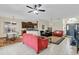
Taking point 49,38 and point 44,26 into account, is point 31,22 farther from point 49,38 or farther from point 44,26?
point 49,38

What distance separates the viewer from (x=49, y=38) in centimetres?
213

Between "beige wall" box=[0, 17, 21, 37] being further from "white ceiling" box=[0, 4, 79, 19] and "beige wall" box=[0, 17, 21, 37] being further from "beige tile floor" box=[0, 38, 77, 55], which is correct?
"beige tile floor" box=[0, 38, 77, 55]

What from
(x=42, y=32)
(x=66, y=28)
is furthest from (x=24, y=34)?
(x=66, y=28)

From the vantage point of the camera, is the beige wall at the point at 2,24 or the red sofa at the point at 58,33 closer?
the beige wall at the point at 2,24

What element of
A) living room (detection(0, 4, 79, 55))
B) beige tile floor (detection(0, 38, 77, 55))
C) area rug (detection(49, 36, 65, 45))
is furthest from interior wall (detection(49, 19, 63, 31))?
beige tile floor (detection(0, 38, 77, 55))

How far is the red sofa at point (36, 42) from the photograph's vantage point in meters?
2.06

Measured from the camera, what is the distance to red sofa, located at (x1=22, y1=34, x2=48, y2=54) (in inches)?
81.0

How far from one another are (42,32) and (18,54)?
2.22 feet

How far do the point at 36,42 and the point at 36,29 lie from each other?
0.87ft

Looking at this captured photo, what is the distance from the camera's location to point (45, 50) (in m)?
2.09

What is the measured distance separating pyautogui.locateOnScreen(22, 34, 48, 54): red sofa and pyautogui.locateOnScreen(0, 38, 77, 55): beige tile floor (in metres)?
0.08

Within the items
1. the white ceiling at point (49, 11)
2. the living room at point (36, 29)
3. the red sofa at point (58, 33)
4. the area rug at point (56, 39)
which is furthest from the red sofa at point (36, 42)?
the white ceiling at point (49, 11)

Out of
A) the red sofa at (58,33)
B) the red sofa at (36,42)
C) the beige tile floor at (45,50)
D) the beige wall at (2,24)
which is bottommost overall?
the beige tile floor at (45,50)

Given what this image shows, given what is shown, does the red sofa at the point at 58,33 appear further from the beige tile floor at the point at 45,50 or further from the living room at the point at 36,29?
the beige tile floor at the point at 45,50
